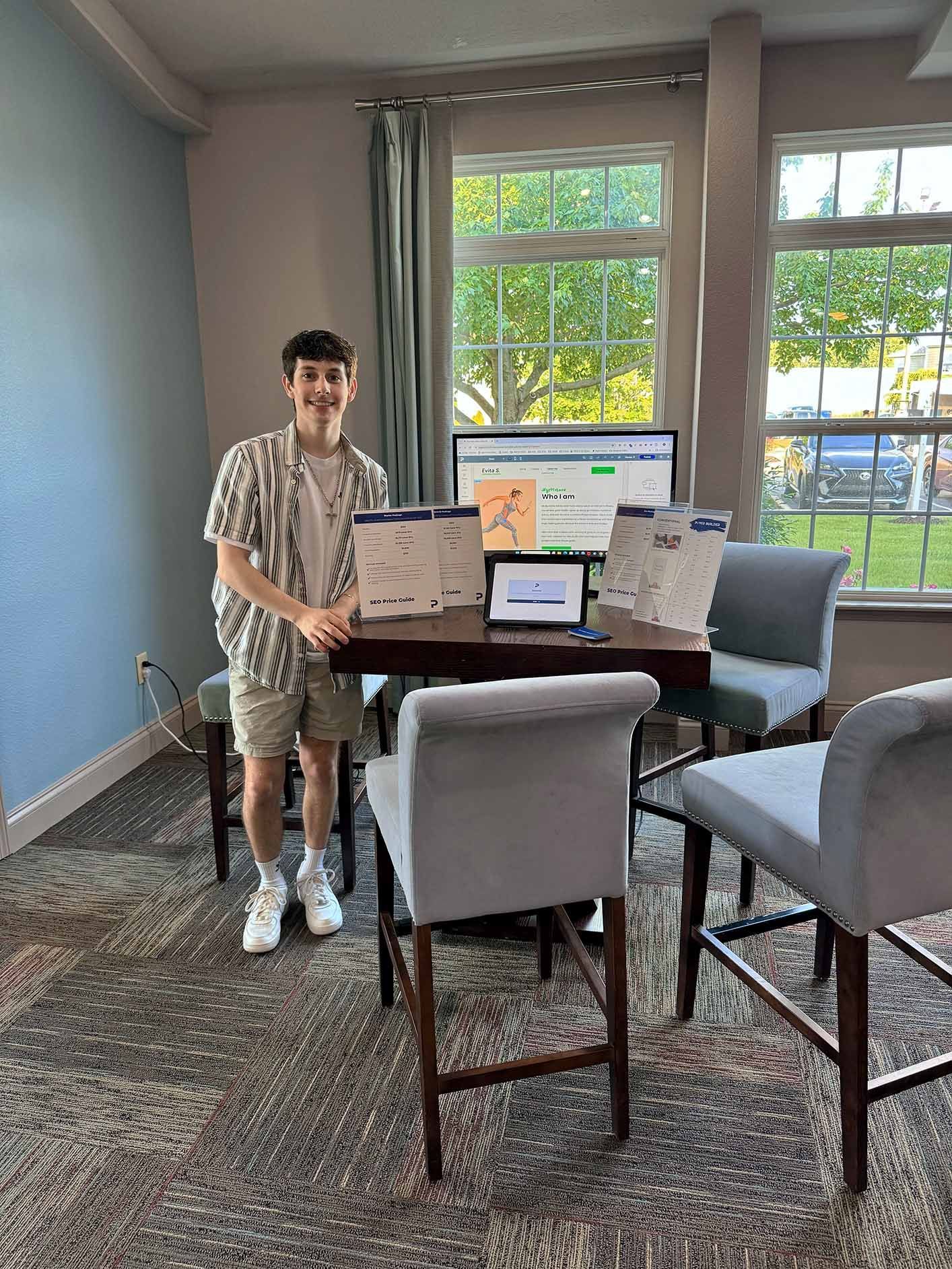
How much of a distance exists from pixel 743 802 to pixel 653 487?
1.51 meters

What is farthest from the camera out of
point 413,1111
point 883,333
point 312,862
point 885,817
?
point 883,333

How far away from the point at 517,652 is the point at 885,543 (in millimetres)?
2481

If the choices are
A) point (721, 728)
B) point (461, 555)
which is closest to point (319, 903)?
point (461, 555)

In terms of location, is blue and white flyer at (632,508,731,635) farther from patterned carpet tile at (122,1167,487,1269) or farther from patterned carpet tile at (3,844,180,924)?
patterned carpet tile at (3,844,180,924)

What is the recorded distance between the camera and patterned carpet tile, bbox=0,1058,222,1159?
1587mm

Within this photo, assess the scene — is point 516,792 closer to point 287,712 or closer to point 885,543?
point 287,712

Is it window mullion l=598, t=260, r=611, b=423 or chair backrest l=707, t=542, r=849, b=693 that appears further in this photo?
window mullion l=598, t=260, r=611, b=423

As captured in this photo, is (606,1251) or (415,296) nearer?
(606,1251)

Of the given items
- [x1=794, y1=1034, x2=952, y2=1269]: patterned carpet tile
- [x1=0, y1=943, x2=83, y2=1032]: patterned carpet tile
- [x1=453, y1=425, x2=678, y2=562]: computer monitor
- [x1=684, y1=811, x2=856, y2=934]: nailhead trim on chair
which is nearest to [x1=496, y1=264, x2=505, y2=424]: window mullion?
[x1=453, y1=425, x2=678, y2=562]: computer monitor

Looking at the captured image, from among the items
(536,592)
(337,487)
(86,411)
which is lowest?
(536,592)

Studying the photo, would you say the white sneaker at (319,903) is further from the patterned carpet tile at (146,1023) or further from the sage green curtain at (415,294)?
the sage green curtain at (415,294)

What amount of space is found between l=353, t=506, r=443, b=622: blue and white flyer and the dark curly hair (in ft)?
1.29

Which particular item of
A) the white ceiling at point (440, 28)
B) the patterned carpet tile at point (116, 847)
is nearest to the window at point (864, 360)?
the white ceiling at point (440, 28)

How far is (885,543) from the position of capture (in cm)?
356
